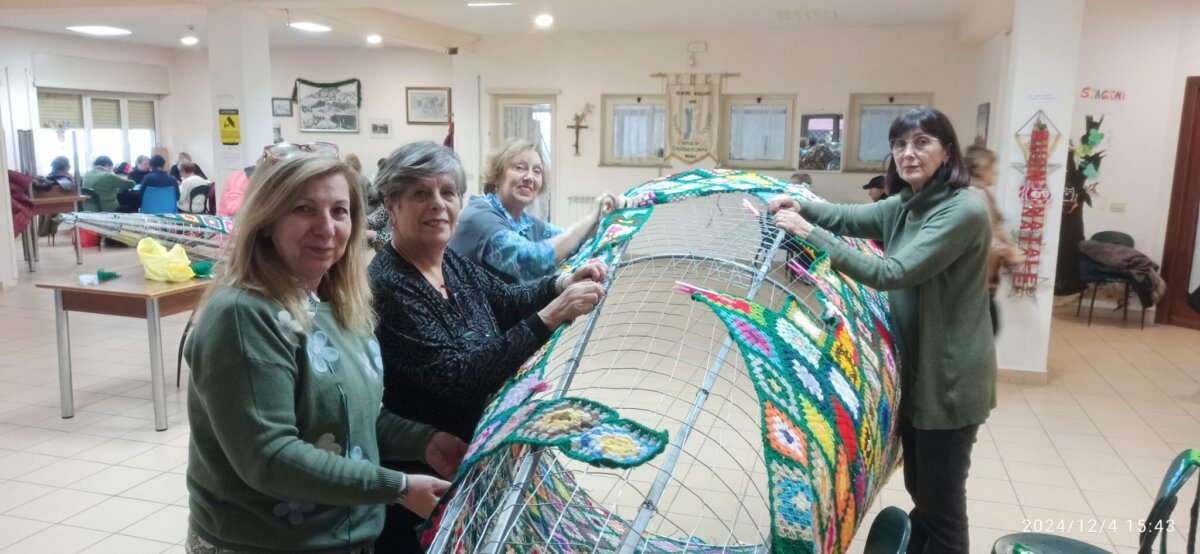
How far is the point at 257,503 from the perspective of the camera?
1.30 m

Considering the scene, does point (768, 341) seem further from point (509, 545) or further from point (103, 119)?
point (103, 119)

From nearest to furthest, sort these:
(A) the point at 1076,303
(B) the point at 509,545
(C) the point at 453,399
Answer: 1. (B) the point at 509,545
2. (C) the point at 453,399
3. (A) the point at 1076,303

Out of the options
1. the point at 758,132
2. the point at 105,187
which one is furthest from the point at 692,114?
the point at 105,187

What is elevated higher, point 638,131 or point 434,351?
point 638,131

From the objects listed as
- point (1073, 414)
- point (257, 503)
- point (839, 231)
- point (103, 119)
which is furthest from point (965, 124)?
point (103, 119)

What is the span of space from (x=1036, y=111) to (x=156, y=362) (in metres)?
4.86

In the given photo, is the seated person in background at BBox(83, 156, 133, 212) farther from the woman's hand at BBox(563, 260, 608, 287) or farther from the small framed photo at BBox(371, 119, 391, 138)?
the woman's hand at BBox(563, 260, 608, 287)

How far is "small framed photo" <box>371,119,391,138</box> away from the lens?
35.9 feet

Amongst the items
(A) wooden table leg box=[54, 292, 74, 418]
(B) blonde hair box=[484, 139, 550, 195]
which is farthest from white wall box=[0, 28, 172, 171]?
(B) blonde hair box=[484, 139, 550, 195]

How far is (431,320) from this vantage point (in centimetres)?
156

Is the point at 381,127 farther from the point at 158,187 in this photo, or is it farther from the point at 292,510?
the point at 292,510

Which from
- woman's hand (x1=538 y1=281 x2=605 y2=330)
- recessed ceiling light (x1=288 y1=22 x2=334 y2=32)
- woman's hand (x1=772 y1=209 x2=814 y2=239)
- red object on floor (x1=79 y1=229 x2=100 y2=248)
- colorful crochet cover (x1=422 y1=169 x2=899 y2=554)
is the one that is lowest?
red object on floor (x1=79 y1=229 x2=100 y2=248)

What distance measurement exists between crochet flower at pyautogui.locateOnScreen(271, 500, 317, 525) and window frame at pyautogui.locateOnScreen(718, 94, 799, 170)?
24.4 feet

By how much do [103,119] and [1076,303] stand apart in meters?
12.5
